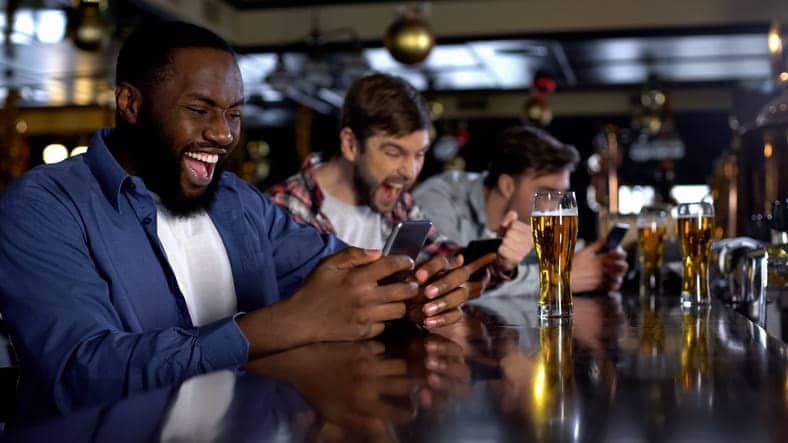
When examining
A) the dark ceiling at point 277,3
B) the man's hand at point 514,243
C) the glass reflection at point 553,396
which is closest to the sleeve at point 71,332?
the glass reflection at point 553,396

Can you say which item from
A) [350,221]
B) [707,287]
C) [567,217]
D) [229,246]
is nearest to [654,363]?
[567,217]

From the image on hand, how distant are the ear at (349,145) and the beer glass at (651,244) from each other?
0.95 metres

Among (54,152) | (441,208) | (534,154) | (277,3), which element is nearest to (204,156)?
(441,208)

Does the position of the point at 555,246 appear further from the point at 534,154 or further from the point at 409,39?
the point at 409,39

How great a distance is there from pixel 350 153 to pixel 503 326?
178cm

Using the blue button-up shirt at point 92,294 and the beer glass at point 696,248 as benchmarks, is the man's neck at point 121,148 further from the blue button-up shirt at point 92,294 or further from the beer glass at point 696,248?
the beer glass at point 696,248

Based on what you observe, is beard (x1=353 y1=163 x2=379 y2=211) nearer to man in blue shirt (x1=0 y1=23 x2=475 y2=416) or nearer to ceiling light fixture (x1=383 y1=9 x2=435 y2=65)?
man in blue shirt (x1=0 y1=23 x2=475 y2=416)

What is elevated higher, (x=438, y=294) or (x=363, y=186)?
(x=363, y=186)

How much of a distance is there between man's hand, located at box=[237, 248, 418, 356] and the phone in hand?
129 mm

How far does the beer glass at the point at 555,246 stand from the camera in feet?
6.19

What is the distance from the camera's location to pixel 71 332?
138cm

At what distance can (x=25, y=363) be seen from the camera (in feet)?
4.70

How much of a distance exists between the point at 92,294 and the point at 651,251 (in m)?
1.97

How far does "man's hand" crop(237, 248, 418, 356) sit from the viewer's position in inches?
55.9
